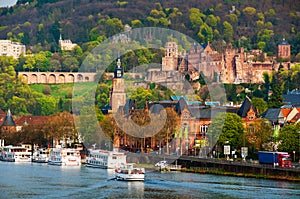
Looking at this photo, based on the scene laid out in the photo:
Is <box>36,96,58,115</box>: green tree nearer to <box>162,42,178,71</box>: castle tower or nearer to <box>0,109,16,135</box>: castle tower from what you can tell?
<box>162,42,178,71</box>: castle tower

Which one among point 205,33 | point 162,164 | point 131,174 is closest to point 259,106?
point 162,164

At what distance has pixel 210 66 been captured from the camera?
139000mm

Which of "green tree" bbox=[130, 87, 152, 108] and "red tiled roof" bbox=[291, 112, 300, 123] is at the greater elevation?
"green tree" bbox=[130, 87, 152, 108]

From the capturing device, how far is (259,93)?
126875mm

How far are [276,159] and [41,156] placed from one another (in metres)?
27.8

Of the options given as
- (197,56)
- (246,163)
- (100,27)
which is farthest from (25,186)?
(100,27)

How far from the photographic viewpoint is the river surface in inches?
2196

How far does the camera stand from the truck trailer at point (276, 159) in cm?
6397

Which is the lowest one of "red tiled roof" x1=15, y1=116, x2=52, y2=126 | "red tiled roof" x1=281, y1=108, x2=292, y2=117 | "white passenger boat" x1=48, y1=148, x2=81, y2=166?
"white passenger boat" x1=48, y1=148, x2=81, y2=166

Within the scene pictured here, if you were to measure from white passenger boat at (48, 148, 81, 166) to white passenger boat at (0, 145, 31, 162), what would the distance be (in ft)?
13.4

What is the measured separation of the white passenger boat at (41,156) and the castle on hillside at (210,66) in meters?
37.1

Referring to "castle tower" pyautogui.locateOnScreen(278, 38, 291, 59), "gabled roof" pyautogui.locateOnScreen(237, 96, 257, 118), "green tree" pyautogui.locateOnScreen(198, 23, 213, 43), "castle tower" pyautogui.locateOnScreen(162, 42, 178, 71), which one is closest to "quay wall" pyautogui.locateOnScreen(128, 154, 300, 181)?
"gabled roof" pyautogui.locateOnScreen(237, 96, 257, 118)

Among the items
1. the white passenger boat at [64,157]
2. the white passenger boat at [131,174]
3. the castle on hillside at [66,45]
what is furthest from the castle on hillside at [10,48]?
the white passenger boat at [131,174]

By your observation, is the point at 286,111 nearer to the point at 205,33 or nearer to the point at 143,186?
the point at 143,186
